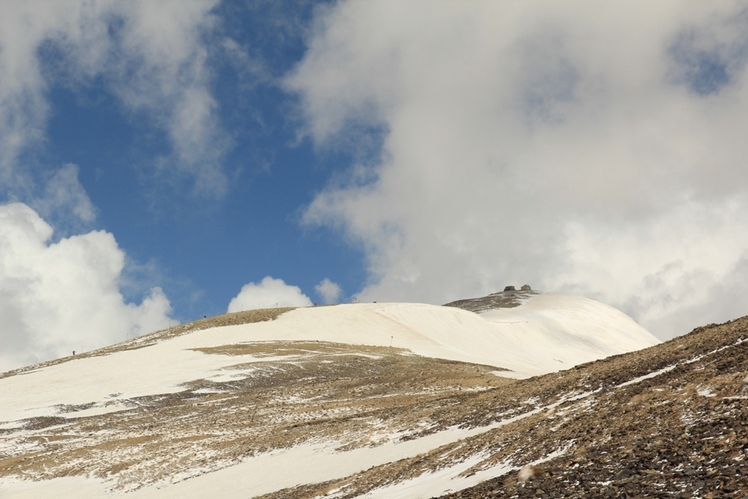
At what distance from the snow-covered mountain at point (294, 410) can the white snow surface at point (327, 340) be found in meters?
0.19

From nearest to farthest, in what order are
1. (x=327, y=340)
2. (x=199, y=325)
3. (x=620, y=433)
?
(x=620, y=433), (x=327, y=340), (x=199, y=325)

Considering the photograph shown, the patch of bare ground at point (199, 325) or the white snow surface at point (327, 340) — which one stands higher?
the patch of bare ground at point (199, 325)

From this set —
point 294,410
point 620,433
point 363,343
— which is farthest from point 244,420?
point 363,343

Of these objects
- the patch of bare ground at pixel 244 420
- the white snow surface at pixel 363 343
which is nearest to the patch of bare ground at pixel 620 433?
the patch of bare ground at pixel 244 420

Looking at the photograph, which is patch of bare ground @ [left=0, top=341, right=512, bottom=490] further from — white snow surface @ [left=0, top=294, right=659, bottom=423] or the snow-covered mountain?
white snow surface @ [left=0, top=294, right=659, bottom=423]

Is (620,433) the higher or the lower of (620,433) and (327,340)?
the lower

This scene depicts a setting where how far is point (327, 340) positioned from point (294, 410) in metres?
39.3

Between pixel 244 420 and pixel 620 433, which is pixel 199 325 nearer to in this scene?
pixel 244 420

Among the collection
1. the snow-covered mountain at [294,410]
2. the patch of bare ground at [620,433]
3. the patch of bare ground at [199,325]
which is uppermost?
the patch of bare ground at [199,325]

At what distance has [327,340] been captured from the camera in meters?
80.6

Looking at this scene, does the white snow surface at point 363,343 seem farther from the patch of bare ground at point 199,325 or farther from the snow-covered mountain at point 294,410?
the patch of bare ground at point 199,325

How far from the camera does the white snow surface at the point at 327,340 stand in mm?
28809

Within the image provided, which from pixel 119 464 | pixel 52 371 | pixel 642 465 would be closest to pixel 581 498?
pixel 642 465

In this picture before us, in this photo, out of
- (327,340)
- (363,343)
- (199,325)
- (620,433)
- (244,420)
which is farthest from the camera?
(199,325)
